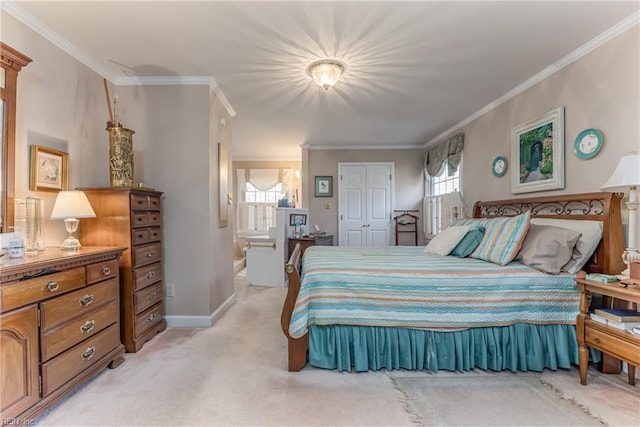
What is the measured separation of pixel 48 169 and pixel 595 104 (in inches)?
165

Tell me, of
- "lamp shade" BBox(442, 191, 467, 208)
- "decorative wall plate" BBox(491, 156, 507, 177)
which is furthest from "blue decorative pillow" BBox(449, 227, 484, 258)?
"lamp shade" BBox(442, 191, 467, 208)

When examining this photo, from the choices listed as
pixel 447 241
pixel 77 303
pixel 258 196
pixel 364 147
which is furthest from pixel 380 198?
pixel 77 303

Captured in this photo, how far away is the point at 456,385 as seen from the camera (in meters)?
1.99

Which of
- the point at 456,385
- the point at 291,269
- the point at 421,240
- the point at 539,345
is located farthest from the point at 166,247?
the point at 421,240

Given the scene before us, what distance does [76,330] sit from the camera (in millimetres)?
1850

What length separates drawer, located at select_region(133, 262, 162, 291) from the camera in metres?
2.54

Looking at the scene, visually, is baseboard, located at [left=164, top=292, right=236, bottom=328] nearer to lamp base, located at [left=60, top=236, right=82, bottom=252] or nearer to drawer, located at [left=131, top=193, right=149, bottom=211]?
drawer, located at [left=131, top=193, right=149, bottom=211]

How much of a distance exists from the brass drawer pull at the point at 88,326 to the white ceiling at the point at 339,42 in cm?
203

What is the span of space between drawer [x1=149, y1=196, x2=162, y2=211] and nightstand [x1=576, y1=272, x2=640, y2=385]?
3.34 m

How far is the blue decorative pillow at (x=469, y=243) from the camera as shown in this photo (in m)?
2.68

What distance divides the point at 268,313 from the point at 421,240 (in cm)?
359

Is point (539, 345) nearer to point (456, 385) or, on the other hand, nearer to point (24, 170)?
point (456, 385)

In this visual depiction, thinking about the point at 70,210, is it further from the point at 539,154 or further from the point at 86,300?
the point at 539,154

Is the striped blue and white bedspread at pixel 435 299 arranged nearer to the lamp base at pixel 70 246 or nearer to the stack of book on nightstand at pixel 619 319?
the stack of book on nightstand at pixel 619 319
